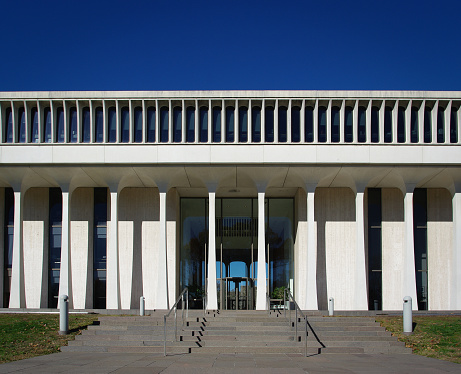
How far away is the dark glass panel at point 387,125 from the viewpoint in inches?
1016

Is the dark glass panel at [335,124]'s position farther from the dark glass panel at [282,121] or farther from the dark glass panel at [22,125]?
the dark glass panel at [22,125]

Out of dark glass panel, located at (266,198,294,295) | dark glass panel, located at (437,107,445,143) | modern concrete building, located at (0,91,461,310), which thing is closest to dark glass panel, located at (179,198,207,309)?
modern concrete building, located at (0,91,461,310)

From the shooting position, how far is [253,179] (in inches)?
1041

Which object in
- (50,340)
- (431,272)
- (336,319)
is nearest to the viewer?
(50,340)

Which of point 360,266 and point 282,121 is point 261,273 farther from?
point 282,121

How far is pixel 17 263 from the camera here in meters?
26.6

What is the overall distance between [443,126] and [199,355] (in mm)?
17139

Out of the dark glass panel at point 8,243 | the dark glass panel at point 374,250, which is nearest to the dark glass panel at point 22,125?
the dark glass panel at point 8,243

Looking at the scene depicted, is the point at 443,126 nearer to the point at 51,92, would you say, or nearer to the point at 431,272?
the point at 431,272

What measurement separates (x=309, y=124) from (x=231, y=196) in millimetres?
6724

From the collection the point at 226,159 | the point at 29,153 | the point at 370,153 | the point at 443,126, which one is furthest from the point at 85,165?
the point at 443,126

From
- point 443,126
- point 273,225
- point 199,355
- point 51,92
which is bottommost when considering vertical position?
point 199,355

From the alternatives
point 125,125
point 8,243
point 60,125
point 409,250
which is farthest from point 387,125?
point 8,243

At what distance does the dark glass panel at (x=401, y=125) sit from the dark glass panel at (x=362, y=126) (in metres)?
1.55
